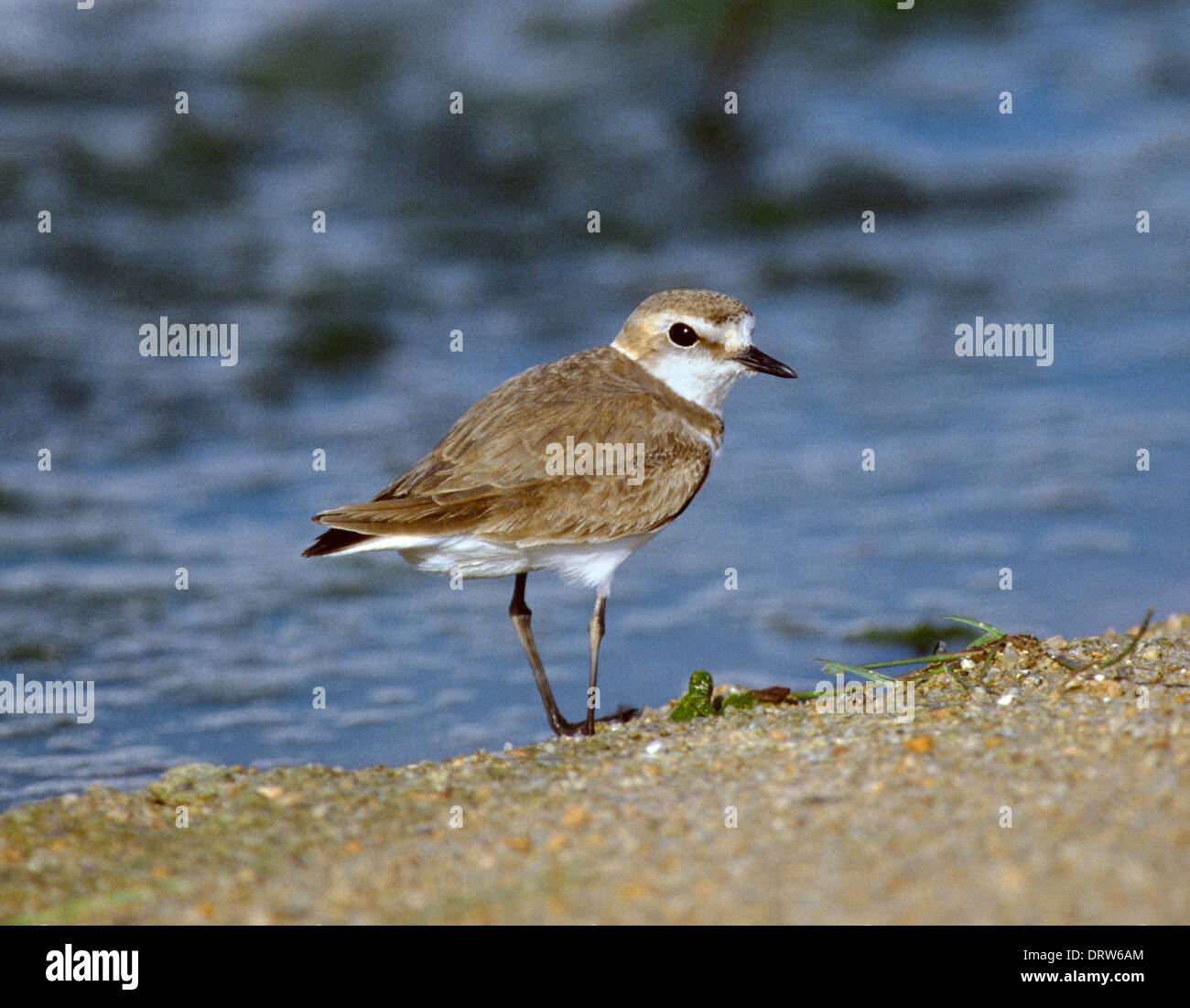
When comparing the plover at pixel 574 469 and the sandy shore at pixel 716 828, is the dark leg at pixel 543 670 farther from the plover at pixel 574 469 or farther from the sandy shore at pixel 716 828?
the sandy shore at pixel 716 828

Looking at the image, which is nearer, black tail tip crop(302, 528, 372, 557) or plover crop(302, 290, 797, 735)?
black tail tip crop(302, 528, 372, 557)

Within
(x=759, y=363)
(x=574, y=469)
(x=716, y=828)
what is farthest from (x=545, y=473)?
(x=716, y=828)

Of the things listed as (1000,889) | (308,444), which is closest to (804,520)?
(308,444)

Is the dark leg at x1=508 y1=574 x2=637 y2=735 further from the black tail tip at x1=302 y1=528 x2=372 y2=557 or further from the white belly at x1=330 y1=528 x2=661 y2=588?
the black tail tip at x1=302 y1=528 x2=372 y2=557

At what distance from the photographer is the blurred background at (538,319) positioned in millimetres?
7203

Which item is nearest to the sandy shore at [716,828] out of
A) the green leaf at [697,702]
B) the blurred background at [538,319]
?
the green leaf at [697,702]

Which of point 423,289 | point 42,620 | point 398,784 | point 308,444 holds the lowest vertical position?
point 398,784

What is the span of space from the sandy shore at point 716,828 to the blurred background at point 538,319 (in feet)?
5.55

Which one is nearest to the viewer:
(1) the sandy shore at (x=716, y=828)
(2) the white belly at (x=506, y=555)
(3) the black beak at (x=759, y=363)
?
(1) the sandy shore at (x=716, y=828)

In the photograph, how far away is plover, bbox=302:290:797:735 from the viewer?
529 cm

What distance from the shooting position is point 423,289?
37.2 ft

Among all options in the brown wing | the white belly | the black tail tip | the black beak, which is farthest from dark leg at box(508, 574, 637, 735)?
the black beak
